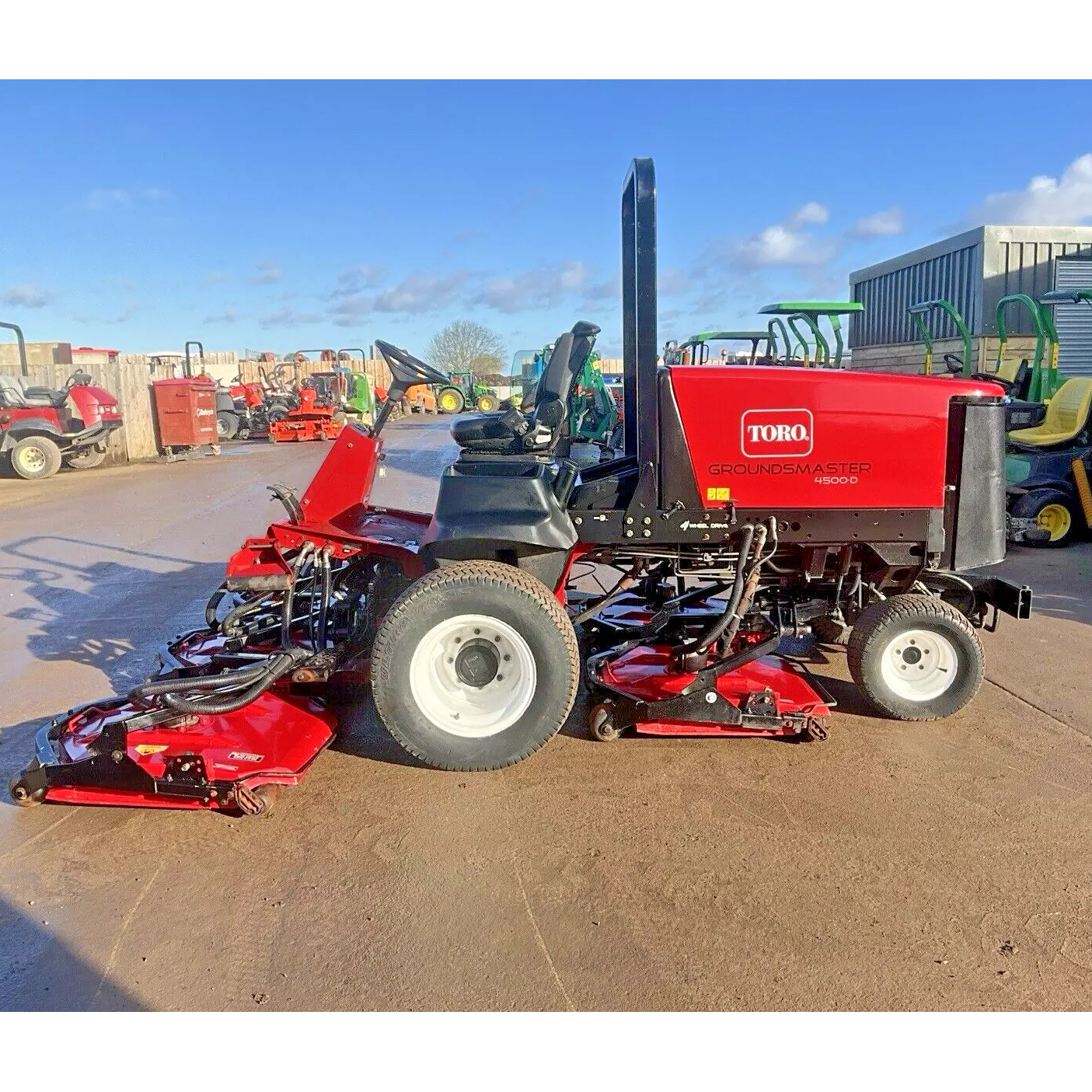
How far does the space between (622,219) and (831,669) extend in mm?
2580

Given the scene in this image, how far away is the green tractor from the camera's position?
107 ft

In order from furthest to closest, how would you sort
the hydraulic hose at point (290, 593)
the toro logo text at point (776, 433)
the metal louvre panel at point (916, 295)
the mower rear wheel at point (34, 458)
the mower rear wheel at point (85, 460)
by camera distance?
the mower rear wheel at point (85, 460)
the metal louvre panel at point (916, 295)
the mower rear wheel at point (34, 458)
the hydraulic hose at point (290, 593)
the toro logo text at point (776, 433)

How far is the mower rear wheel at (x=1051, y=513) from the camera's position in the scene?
7.82 m

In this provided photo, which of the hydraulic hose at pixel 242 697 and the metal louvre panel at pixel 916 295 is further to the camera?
the metal louvre panel at pixel 916 295

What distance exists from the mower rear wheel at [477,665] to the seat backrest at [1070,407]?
6661 millimetres

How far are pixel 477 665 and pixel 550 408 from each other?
1324 millimetres

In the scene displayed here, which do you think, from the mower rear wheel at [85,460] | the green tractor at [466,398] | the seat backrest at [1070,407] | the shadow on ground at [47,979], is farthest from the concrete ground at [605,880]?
the green tractor at [466,398]

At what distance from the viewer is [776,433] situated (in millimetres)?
3639

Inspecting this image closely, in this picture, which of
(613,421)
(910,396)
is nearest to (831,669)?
(910,396)

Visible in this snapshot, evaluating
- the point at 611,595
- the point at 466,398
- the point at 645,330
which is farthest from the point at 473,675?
the point at 466,398

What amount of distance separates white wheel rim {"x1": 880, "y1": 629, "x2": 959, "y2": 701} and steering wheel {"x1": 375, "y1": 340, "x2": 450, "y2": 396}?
2.52 m

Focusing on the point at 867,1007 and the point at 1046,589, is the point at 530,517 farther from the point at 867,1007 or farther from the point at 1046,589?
the point at 1046,589

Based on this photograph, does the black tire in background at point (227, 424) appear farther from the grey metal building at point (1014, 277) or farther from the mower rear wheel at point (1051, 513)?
the mower rear wheel at point (1051, 513)
